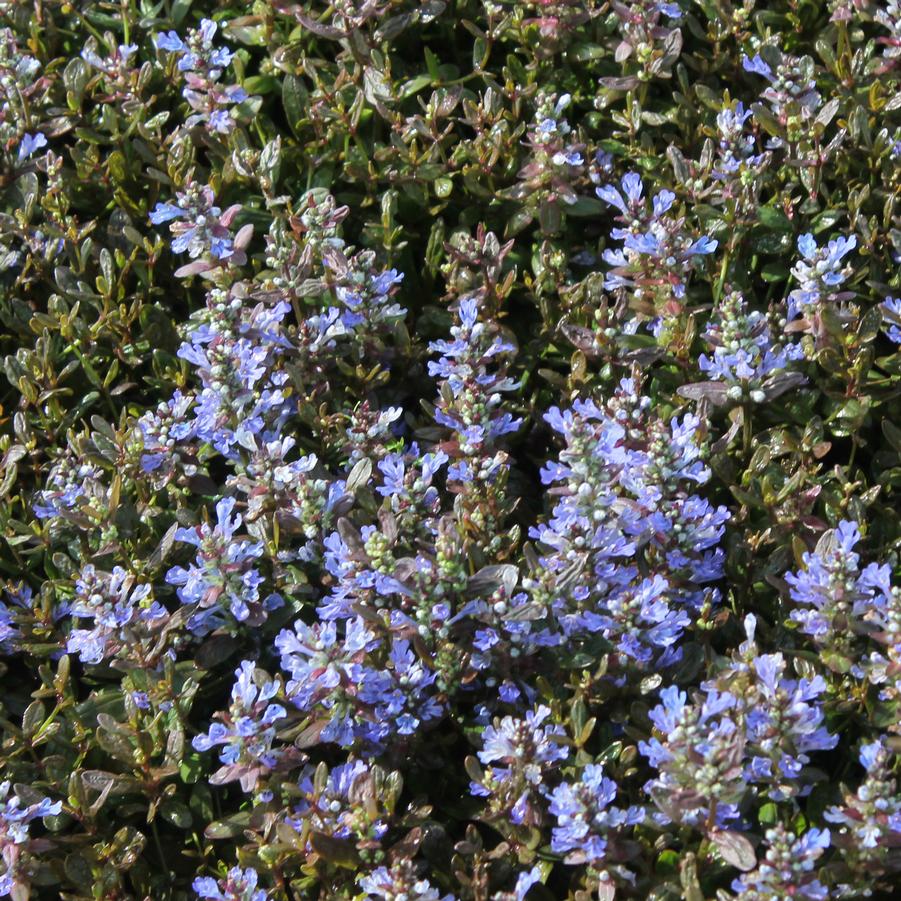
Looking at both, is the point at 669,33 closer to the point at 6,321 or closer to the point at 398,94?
the point at 398,94

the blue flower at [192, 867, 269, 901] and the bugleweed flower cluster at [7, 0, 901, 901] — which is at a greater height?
the bugleweed flower cluster at [7, 0, 901, 901]

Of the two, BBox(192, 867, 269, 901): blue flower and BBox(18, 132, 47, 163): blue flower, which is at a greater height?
BBox(18, 132, 47, 163): blue flower

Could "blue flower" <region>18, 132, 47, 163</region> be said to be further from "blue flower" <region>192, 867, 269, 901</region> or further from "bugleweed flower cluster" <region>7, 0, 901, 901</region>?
"blue flower" <region>192, 867, 269, 901</region>

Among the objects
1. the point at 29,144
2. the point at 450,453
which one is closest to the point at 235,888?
the point at 450,453

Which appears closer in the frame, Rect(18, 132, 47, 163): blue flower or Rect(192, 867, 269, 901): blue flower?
Rect(192, 867, 269, 901): blue flower

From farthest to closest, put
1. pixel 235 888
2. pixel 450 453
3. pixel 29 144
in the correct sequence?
pixel 29 144
pixel 450 453
pixel 235 888

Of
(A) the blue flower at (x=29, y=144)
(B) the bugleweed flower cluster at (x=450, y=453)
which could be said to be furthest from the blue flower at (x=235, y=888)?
(A) the blue flower at (x=29, y=144)

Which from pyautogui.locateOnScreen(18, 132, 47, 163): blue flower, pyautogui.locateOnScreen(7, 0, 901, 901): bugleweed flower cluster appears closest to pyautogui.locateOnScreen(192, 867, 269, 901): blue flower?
pyautogui.locateOnScreen(7, 0, 901, 901): bugleweed flower cluster

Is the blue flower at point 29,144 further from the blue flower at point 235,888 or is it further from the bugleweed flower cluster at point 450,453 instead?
the blue flower at point 235,888

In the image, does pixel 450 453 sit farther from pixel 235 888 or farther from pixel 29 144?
pixel 29 144
